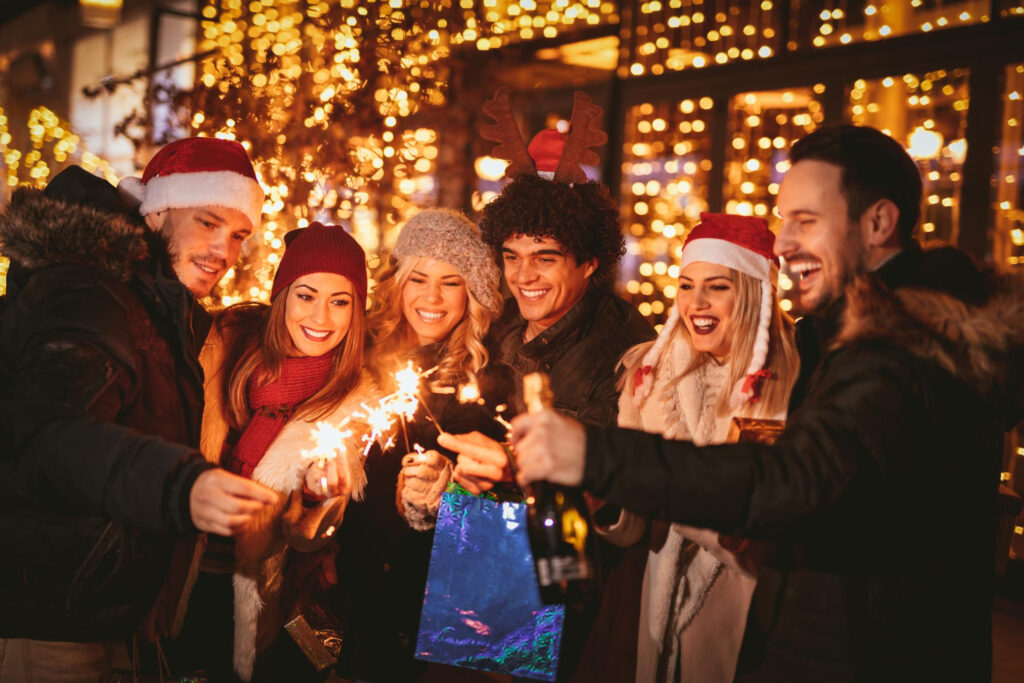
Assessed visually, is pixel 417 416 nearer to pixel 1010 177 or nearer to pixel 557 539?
pixel 557 539

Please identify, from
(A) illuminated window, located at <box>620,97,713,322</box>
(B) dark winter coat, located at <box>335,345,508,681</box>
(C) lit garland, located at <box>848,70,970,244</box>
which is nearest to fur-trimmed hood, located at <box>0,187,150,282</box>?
(B) dark winter coat, located at <box>335,345,508,681</box>

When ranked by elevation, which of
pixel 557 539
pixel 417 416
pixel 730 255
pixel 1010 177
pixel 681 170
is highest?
pixel 681 170

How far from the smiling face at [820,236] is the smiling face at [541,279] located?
65.6 inches

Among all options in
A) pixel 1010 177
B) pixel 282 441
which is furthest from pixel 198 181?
pixel 1010 177

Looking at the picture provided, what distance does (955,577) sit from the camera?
6.86 feet

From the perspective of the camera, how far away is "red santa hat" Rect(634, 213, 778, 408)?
332 centimetres

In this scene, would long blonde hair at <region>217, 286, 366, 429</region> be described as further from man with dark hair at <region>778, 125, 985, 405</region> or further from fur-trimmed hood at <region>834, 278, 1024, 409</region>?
fur-trimmed hood at <region>834, 278, 1024, 409</region>

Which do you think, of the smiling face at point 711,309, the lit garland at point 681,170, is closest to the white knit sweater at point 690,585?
the smiling face at point 711,309

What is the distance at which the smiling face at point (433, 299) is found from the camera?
3967mm

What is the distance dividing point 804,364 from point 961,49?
18.6 ft

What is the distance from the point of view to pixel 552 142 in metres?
4.19

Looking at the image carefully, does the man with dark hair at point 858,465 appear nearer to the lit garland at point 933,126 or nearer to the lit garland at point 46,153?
the lit garland at point 933,126

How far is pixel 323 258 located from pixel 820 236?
7.05 feet

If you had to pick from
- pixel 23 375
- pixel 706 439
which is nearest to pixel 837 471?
pixel 706 439
